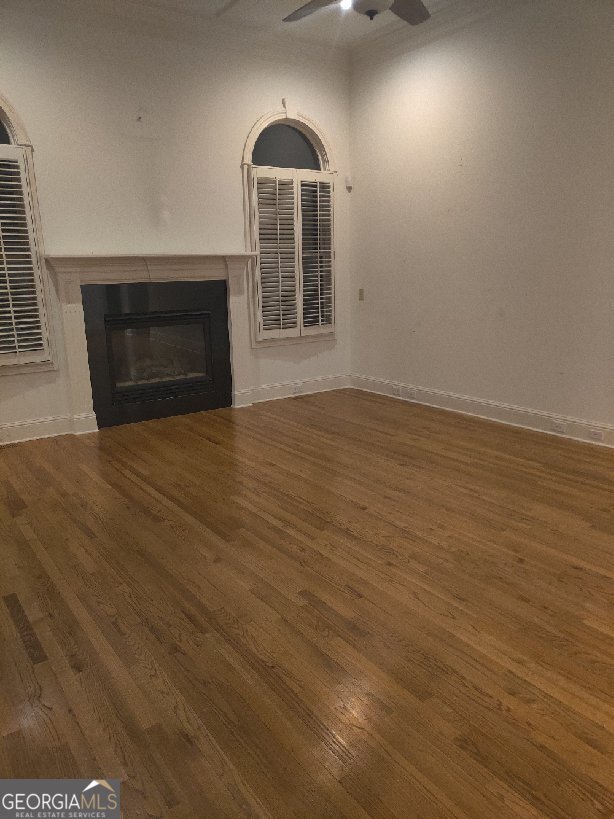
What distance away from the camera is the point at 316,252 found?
Result: 6.10m

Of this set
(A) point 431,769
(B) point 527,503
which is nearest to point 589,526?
(B) point 527,503

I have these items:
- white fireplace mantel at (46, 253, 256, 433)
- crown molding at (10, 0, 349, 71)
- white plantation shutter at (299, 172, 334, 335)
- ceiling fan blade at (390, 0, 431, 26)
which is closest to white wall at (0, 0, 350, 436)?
crown molding at (10, 0, 349, 71)

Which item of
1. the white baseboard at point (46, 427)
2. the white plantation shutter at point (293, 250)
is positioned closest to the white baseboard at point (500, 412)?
the white plantation shutter at point (293, 250)

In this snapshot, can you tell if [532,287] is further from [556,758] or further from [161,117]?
[556,758]

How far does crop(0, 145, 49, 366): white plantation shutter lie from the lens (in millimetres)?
4402

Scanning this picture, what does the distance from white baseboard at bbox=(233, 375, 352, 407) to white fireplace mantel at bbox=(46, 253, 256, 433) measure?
1.14 m

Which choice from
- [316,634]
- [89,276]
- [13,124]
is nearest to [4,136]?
[13,124]

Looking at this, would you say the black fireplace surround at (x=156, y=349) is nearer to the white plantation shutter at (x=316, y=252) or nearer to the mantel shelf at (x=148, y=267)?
the mantel shelf at (x=148, y=267)

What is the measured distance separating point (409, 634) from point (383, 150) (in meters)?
4.97

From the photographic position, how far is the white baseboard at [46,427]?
4.71m

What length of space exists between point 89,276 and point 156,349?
2.99 ft

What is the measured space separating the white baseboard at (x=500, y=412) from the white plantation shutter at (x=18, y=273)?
11.0 feet

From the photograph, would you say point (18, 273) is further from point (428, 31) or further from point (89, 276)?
point (428, 31)

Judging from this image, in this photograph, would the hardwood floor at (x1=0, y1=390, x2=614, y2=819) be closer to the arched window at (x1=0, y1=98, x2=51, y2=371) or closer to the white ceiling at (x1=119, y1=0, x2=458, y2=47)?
the arched window at (x1=0, y1=98, x2=51, y2=371)
